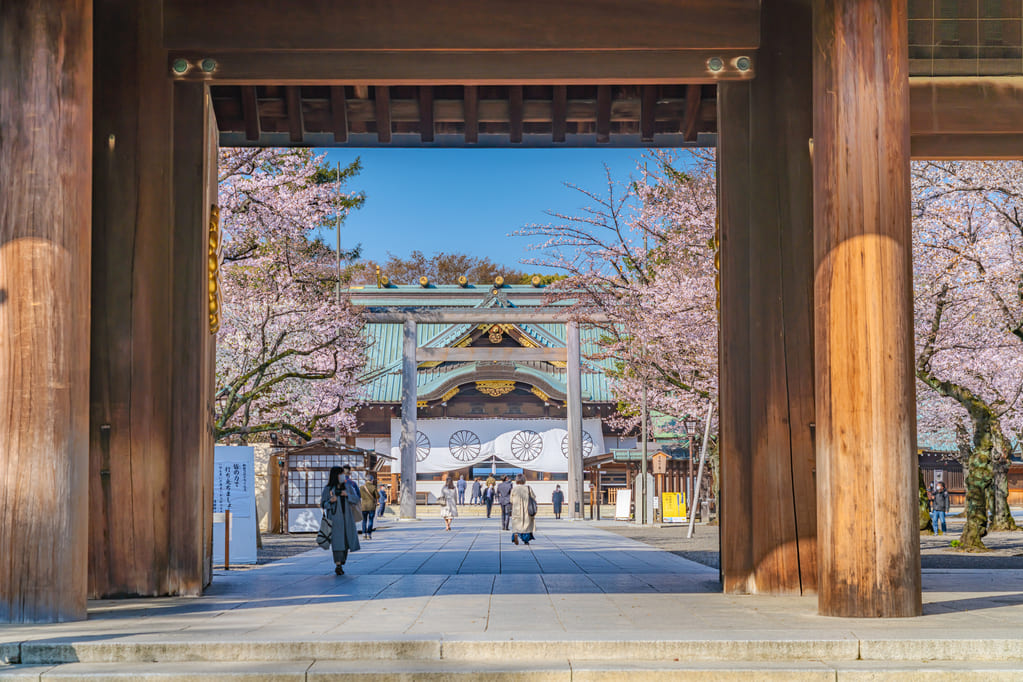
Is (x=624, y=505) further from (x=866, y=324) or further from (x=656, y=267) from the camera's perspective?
(x=866, y=324)

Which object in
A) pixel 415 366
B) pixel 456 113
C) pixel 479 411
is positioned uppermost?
pixel 456 113

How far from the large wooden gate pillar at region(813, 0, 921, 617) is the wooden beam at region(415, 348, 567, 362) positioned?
1207 inches

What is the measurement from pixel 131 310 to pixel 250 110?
9.70 ft

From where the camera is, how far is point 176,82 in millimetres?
11336

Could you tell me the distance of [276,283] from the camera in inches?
1035

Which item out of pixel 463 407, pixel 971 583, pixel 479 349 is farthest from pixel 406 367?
pixel 971 583

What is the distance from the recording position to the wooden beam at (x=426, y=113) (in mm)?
12875

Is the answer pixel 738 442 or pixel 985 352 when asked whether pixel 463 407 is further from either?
pixel 738 442

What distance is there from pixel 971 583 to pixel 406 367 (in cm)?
2657

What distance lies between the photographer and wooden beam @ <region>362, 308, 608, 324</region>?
36.8m

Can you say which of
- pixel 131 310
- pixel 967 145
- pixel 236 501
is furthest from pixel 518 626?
pixel 236 501

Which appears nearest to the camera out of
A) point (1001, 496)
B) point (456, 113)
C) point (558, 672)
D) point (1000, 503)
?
point (558, 672)

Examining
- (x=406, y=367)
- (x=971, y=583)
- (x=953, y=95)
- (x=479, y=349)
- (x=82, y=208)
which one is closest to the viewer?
(x=82, y=208)

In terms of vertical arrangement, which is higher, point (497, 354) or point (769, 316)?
point (497, 354)
